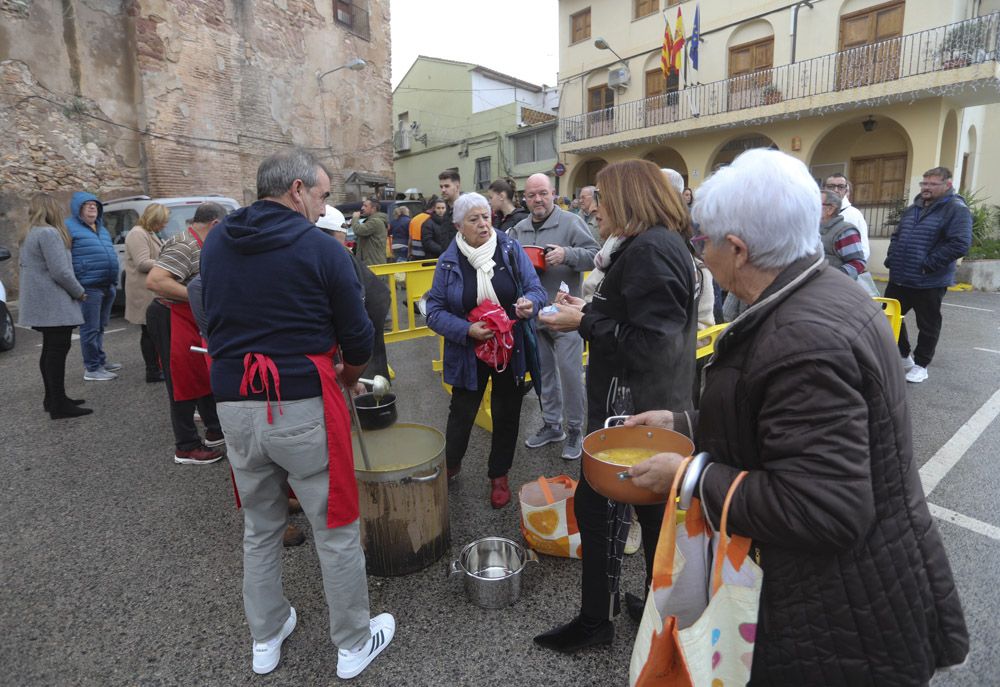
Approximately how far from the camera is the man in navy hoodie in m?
1.97

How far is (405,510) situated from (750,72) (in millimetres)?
18512

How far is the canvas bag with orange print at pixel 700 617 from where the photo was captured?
4.21 ft

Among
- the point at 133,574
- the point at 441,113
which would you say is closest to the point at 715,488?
the point at 133,574

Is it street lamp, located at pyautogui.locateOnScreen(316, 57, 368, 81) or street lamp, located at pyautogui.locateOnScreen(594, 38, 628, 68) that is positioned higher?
street lamp, located at pyautogui.locateOnScreen(594, 38, 628, 68)

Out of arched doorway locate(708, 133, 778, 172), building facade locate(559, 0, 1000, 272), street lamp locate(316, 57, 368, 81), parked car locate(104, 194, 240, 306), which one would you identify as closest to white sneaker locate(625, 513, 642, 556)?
parked car locate(104, 194, 240, 306)

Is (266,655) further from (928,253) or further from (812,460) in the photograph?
(928,253)

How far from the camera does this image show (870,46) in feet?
Answer: 47.9

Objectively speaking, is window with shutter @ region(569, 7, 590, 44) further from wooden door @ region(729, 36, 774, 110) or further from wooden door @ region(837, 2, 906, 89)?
wooden door @ region(837, 2, 906, 89)

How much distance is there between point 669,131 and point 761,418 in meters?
19.0

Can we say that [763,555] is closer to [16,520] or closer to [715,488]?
[715,488]

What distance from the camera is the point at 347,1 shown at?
757 inches

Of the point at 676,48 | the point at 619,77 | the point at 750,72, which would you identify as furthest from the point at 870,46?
the point at 619,77

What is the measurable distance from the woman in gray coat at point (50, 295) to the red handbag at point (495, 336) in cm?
390

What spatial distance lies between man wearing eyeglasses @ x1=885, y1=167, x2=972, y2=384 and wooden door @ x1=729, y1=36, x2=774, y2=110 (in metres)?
12.7
